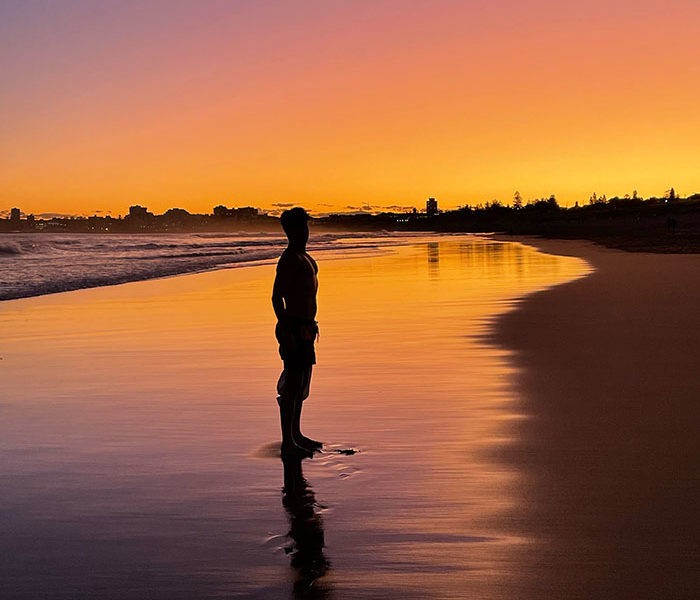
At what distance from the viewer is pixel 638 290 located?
2084cm

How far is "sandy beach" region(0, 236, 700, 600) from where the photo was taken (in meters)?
4.51

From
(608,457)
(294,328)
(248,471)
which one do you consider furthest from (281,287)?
(608,457)

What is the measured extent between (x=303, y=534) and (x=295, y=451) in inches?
69.5

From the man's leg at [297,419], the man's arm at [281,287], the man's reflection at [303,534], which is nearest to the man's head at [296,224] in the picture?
the man's arm at [281,287]

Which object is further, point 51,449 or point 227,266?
point 227,266

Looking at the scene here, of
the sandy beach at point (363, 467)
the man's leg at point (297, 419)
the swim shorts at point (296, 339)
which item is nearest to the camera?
the sandy beach at point (363, 467)

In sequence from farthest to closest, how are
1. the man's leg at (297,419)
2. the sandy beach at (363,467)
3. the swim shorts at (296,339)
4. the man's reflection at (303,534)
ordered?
the man's leg at (297,419) → the swim shorts at (296,339) → the sandy beach at (363,467) → the man's reflection at (303,534)

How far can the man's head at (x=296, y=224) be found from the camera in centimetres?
695

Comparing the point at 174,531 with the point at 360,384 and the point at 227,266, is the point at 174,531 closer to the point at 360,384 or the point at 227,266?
the point at 360,384

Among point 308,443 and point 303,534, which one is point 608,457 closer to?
point 308,443

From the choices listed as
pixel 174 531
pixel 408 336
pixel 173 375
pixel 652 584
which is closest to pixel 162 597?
pixel 174 531

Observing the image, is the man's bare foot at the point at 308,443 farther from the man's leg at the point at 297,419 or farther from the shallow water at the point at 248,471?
the shallow water at the point at 248,471

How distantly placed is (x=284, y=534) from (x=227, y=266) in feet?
116

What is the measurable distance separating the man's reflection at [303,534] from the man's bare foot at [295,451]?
195 mm
